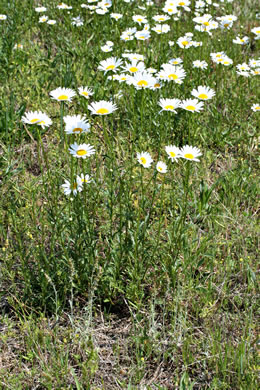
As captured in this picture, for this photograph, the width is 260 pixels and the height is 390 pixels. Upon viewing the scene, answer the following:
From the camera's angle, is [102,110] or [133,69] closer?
[102,110]

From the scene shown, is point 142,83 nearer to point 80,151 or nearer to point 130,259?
point 80,151

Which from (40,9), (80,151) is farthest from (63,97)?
(40,9)

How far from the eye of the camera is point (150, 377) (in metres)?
2.03

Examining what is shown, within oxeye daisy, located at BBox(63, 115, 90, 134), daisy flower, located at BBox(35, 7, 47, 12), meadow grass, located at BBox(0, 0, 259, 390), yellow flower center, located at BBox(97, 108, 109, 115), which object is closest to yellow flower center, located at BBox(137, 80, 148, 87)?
meadow grass, located at BBox(0, 0, 259, 390)

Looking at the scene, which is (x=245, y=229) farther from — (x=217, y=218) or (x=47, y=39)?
(x=47, y=39)

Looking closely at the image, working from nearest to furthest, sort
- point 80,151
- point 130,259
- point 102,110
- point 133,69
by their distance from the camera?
point 80,151, point 102,110, point 130,259, point 133,69

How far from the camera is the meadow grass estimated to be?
201 cm

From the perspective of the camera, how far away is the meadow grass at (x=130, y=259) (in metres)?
2.01

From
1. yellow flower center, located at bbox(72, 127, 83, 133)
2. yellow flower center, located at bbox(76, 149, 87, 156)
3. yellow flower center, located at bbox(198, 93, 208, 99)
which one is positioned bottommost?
yellow flower center, located at bbox(76, 149, 87, 156)

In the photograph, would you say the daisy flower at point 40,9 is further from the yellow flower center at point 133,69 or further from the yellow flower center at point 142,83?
the yellow flower center at point 142,83

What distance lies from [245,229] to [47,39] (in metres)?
3.07

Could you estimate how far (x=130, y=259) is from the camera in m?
2.32

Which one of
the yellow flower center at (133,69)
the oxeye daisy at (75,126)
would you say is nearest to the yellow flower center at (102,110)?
the oxeye daisy at (75,126)

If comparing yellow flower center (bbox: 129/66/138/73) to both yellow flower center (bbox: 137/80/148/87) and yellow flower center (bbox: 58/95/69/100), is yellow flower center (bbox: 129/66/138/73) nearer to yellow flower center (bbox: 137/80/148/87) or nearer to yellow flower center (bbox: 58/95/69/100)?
yellow flower center (bbox: 137/80/148/87)
